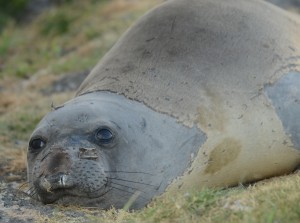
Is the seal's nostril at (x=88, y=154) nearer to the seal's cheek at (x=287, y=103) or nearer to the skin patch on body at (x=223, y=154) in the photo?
the skin patch on body at (x=223, y=154)

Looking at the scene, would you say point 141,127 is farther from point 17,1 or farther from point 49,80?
point 17,1

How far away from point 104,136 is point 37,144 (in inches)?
17.7

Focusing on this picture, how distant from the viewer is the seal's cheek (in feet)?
19.6

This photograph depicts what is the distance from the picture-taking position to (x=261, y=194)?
15.2 ft

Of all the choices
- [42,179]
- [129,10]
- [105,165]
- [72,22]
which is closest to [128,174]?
[105,165]

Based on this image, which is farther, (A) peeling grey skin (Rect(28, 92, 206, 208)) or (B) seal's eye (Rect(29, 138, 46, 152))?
(B) seal's eye (Rect(29, 138, 46, 152))

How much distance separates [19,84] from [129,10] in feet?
10.0

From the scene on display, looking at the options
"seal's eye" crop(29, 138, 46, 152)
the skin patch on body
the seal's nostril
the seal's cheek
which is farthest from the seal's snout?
the seal's cheek

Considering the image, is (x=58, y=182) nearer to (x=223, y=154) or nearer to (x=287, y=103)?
(x=223, y=154)

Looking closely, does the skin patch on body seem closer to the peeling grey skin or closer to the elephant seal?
the elephant seal

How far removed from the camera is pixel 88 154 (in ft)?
17.4

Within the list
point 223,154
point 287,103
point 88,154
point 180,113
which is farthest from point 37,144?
point 287,103

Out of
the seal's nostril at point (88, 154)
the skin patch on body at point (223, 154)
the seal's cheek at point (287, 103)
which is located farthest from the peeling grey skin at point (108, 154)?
the seal's cheek at point (287, 103)

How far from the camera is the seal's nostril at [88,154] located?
529cm
